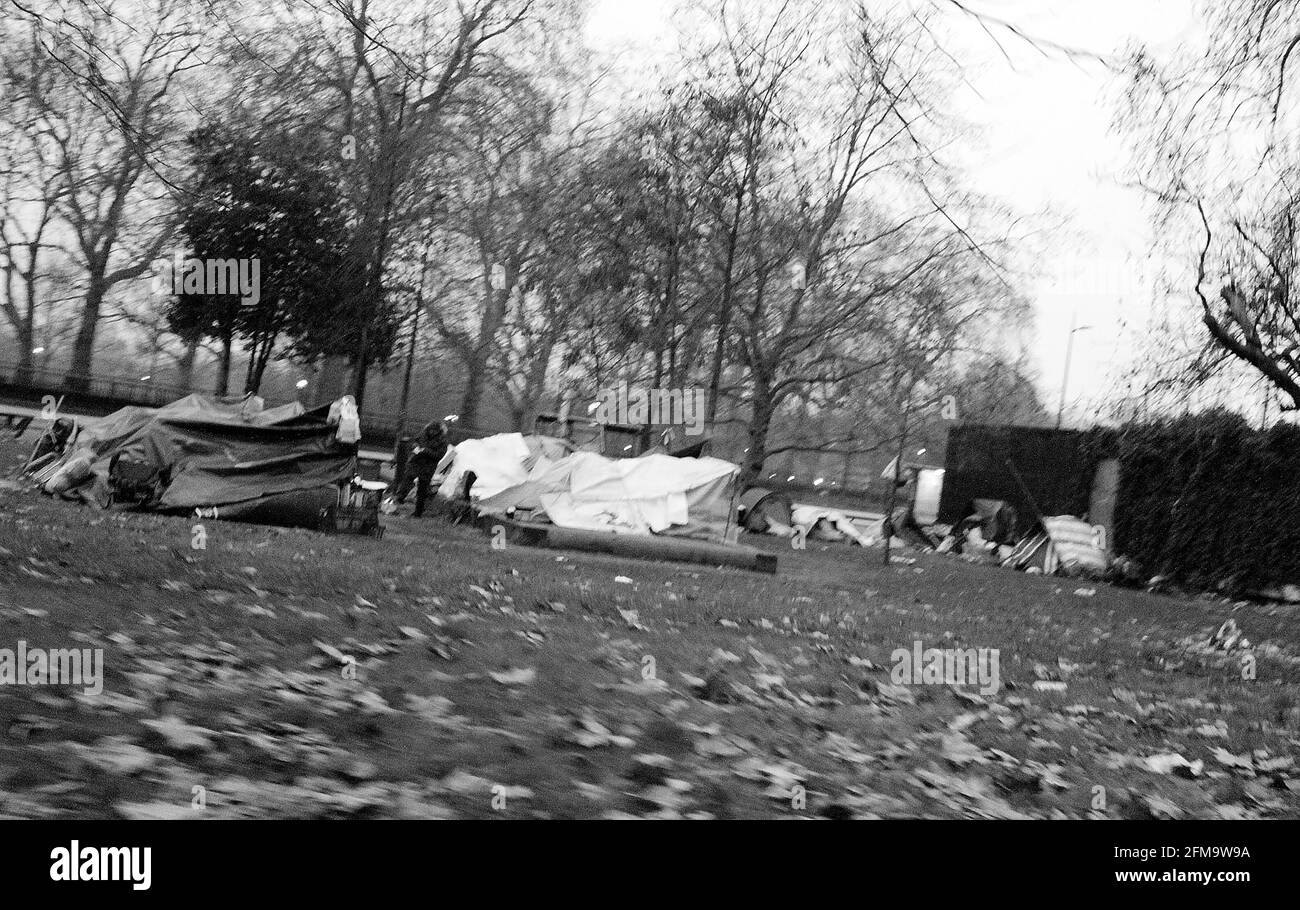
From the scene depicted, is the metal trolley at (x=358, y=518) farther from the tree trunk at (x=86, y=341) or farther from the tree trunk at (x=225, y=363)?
the tree trunk at (x=225, y=363)

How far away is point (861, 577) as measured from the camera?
53.2 feet

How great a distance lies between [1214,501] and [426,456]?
45.7ft

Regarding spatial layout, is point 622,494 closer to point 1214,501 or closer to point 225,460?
point 225,460

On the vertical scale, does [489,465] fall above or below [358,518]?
above

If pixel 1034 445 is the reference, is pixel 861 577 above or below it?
below

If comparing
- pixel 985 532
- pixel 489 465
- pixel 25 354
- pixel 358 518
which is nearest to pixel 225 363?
pixel 25 354

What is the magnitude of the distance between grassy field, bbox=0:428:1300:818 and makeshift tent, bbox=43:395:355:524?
10.00 ft

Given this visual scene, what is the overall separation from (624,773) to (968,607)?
9463 mm

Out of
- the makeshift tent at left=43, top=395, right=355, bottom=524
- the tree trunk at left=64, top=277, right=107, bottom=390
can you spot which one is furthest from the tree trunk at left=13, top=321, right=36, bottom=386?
the makeshift tent at left=43, top=395, right=355, bottom=524

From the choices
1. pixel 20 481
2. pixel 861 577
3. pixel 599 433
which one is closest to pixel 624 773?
pixel 861 577

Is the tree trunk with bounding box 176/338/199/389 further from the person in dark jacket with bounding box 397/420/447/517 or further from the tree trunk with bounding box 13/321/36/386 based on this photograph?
the person in dark jacket with bounding box 397/420/447/517

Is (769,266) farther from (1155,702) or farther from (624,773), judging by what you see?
(624,773)

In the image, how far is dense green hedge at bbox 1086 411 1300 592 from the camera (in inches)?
749

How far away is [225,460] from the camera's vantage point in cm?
1413
